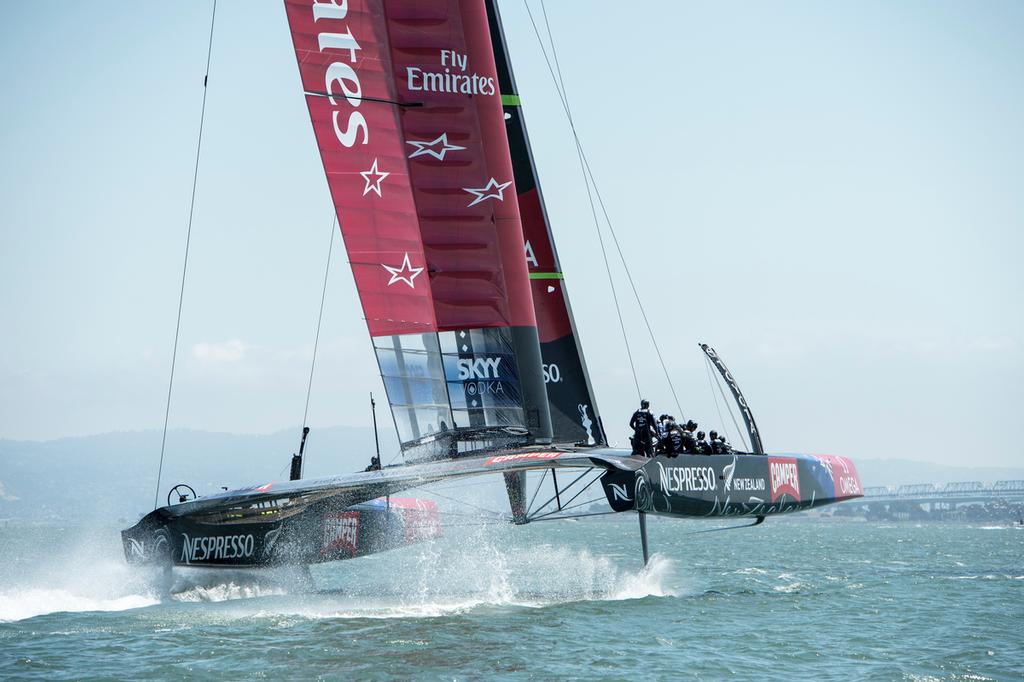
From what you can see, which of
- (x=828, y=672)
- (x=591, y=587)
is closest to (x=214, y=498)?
(x=591, y=587)

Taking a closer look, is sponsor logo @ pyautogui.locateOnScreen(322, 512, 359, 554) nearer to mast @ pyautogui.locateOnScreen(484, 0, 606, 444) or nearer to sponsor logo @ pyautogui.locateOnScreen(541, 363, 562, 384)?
mast @ pyautogui.locateOnScreen(484, 0, 606, 444)

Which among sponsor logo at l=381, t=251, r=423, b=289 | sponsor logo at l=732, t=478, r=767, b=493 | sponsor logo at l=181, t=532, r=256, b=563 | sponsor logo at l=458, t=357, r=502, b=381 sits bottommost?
sponsor logo at l=732, t=478, r=767, b=493

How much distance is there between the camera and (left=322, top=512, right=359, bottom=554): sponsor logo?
14289 mm

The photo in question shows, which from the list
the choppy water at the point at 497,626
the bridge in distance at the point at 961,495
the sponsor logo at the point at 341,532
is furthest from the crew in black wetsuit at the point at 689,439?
the bridge in distance at the point at 961,495

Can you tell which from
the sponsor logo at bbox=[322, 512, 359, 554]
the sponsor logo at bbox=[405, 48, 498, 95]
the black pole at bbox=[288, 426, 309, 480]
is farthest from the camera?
the sponsor logo at bbox=[322, 512, 359, 554]

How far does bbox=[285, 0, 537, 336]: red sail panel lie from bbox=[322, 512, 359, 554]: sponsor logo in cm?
290

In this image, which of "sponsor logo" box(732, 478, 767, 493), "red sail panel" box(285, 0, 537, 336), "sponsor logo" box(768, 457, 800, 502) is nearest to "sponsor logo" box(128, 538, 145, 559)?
"red sail panel" box(285, 0, 537, 336)

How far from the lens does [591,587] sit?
1533 cm

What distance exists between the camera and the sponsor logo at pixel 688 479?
11625 millimetres

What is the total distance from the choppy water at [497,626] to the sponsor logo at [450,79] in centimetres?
580

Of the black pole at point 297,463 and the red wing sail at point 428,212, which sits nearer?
the red wing sail at point 428,212

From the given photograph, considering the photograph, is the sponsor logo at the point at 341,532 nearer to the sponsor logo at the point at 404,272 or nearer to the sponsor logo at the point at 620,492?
the sponsor logo at the point at 404,272

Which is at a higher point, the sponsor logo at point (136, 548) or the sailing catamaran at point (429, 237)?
the sailing catamaran at point (429, 237)

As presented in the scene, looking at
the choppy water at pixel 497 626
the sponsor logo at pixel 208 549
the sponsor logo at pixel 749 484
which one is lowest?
the choppy water at pixel 497 626
